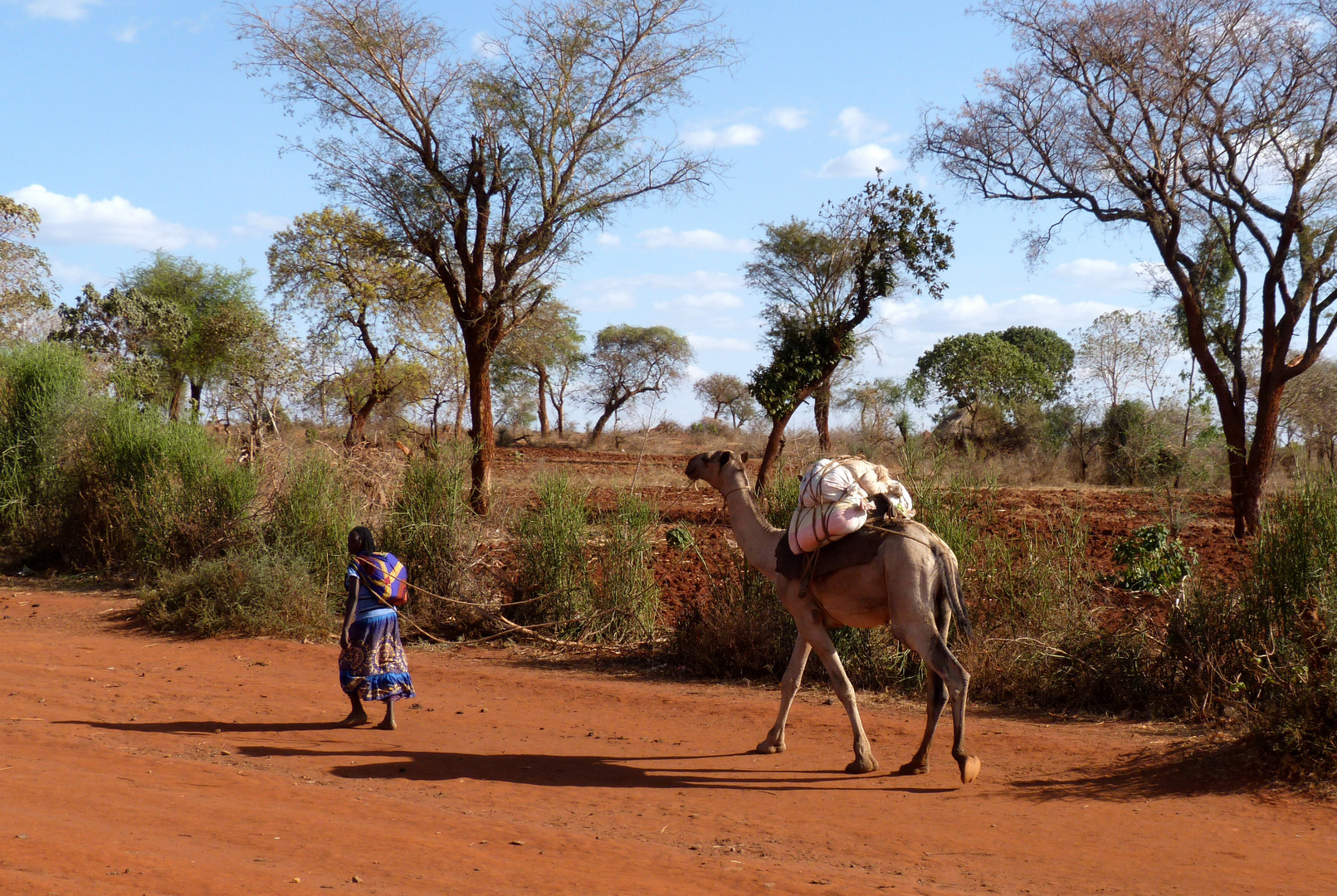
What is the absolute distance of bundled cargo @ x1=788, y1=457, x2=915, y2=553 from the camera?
696cm

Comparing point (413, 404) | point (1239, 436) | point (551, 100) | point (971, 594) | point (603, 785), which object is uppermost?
point (551, 100)

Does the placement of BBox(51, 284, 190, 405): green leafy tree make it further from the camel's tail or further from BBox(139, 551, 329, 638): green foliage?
the camel's tail

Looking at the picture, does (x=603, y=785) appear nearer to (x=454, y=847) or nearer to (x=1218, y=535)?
(x=454, y=847)

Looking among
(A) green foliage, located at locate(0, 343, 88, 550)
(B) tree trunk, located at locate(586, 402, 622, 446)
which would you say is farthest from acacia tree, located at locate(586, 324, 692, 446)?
(A) green foliage, located at locate(0, 343, 88, 550)

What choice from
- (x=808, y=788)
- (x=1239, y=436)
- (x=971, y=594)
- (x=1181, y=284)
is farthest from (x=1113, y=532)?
(x=808, y=788)

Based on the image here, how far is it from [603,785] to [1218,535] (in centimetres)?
1402

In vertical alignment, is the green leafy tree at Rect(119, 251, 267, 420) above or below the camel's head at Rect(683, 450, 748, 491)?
above

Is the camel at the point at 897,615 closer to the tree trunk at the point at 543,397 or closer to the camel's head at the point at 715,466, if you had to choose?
the camel's head at the point at 715,466

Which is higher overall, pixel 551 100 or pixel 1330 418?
pixel 551 100

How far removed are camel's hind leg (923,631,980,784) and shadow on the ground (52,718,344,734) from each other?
15.6 ft

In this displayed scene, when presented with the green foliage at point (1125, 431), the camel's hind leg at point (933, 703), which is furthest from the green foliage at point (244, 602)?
the green foliage at point (1125, 431)

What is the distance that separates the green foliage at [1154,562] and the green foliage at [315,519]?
29.4 ft

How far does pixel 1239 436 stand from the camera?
1761cm

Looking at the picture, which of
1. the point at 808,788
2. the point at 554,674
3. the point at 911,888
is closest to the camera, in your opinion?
the point at 911,888
